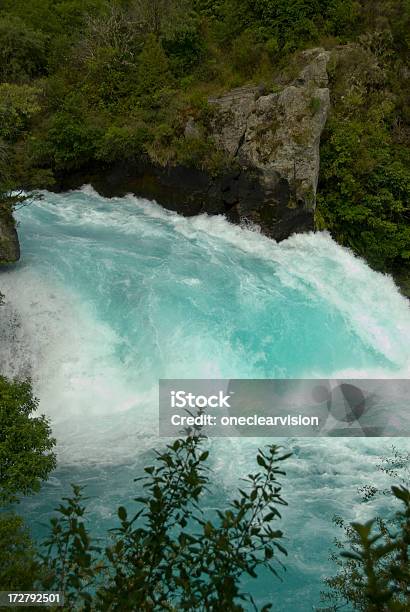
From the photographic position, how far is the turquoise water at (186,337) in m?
8.83

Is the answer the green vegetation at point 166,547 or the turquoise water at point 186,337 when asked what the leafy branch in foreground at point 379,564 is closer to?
the green vegetation at point 166,547

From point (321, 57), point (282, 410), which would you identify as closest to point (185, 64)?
point (321, 57)

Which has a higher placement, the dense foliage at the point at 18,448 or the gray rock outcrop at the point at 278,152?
the gray rock outcrop at the point at 278,152

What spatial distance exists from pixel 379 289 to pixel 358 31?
33.1ft

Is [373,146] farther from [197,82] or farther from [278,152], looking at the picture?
[197,82]

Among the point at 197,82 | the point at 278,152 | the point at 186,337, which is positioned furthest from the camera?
the point at 197,82

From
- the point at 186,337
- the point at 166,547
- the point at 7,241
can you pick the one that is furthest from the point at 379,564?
the point at 7,241

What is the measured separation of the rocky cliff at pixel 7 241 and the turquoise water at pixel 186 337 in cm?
34

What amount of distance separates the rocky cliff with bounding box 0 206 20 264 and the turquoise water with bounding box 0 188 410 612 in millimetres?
340

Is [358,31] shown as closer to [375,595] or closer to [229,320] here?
[229,320]

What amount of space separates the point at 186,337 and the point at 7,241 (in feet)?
15.0

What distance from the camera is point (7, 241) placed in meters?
12.2

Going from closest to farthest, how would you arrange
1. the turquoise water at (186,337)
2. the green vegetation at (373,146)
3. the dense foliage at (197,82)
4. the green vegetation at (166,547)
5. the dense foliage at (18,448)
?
the green vegetation at (166,547)
the dense foliage at (18,448)
the turquoise water at (186,337)
the green vegetation at (373,146)
the dense foliage at (197,82)

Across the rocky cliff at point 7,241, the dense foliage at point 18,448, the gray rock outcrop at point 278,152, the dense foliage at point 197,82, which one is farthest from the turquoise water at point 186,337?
the dense foliage at point 197,82
